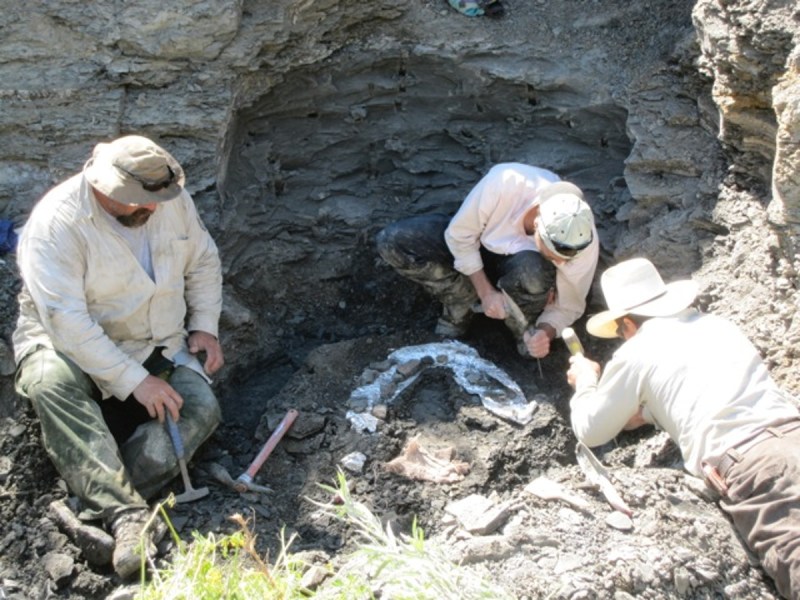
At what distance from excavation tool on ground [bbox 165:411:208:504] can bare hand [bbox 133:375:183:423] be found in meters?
0.06

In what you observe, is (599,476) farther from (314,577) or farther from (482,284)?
(482,284)

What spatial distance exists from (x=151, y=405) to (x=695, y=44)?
339 centimetres

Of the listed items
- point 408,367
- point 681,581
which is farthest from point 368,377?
point 681,581

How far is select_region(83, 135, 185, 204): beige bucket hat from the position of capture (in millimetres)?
4168

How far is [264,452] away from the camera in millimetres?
4672

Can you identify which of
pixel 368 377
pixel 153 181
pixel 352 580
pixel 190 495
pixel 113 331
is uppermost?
pixel 153 181

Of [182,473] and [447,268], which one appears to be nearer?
[182,473]

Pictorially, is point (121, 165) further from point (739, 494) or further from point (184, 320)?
point (739, 494)

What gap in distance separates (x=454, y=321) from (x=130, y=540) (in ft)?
7.83

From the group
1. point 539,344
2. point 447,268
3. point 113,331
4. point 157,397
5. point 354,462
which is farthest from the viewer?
point 447,268

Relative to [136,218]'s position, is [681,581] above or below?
below

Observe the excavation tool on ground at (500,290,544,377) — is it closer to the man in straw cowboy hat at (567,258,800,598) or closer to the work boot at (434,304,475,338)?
the work boot at (434,304,475,338)

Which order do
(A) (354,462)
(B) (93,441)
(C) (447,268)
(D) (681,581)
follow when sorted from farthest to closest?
(C) (447,268) < (A) (354,462) < (B) (93,441) < (D) (681,581)

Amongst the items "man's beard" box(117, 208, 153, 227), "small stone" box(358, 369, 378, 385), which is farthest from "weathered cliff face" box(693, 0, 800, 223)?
"man's beard" box(117, 208, 153, 227)
